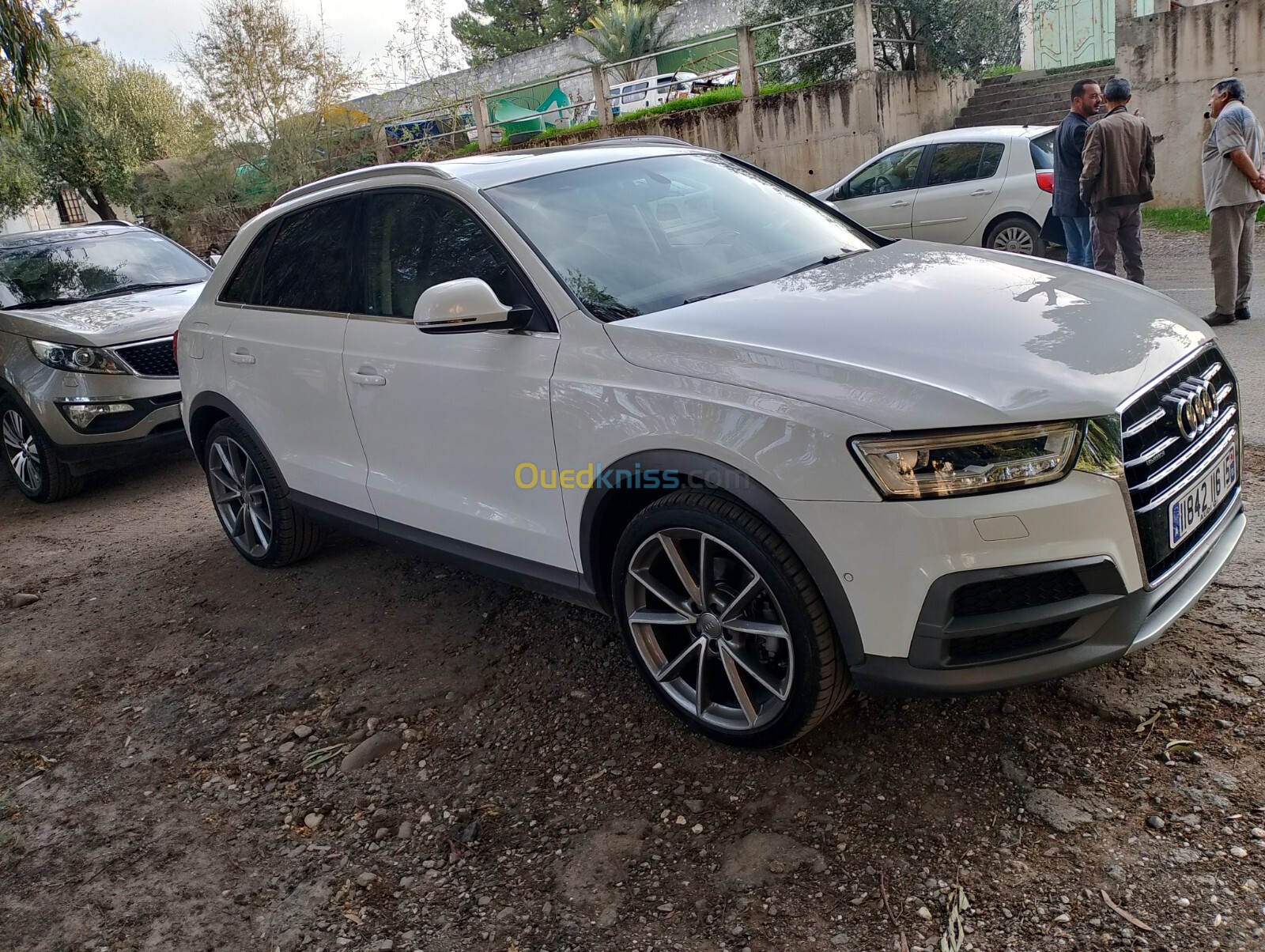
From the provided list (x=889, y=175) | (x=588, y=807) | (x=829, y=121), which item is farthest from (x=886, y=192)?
(x=588, y=807)

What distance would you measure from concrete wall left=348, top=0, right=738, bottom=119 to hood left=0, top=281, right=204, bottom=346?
18.0 meters

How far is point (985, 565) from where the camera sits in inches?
92.9

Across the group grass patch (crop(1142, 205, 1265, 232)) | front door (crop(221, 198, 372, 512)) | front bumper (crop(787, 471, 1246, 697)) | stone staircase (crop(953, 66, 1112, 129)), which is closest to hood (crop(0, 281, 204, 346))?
front door (crop(221, 198, 372, 512))

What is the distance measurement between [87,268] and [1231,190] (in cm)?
856

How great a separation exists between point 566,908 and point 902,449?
1.40m

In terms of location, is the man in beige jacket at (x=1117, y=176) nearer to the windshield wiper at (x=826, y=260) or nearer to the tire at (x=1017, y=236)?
the tire at (x=1017, y=236)

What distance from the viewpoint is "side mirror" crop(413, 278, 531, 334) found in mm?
3080

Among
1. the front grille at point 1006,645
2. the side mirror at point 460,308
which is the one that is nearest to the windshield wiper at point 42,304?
the side mirror at point 460,308

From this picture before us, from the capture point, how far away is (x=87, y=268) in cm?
769

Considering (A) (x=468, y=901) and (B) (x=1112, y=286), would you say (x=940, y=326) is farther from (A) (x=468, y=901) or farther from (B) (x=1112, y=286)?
(A) (x=468, y=901)

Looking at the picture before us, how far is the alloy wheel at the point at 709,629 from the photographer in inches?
111

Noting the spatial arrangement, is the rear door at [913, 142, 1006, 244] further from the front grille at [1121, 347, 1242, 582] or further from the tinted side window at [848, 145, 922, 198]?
the front grille at [1121, 347, 1242, 582]

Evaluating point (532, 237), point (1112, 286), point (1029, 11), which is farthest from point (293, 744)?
point (1029, 11)

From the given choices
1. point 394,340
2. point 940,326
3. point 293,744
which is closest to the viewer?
point 940,326
